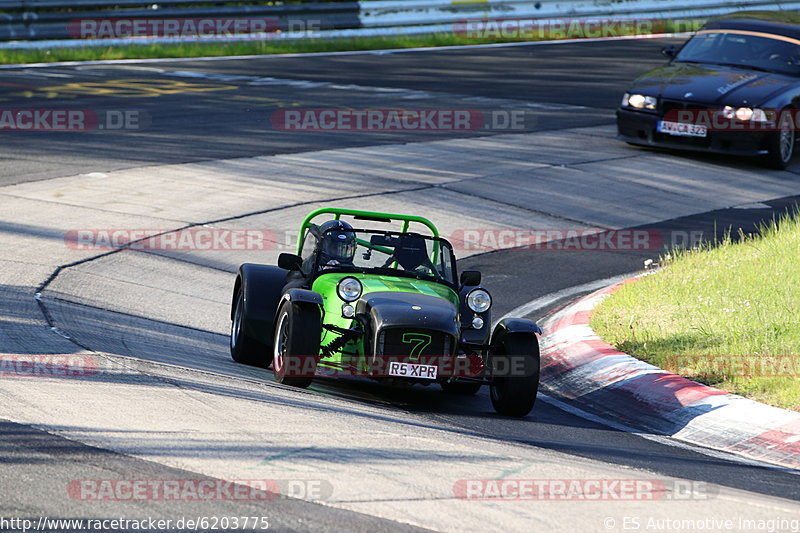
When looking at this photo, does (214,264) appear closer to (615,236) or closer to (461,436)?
(615,236)

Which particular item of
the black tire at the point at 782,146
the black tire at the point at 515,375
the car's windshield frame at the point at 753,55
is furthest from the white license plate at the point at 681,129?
the black tire at the point at 515,375

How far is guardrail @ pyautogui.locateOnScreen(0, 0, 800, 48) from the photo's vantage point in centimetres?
2361

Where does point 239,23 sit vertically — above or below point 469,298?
above

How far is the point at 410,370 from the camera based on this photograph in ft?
23.5

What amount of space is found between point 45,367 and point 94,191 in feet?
24.3

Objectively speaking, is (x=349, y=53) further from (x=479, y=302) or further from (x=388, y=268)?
(x=479, y=302)

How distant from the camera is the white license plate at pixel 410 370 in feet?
23.4

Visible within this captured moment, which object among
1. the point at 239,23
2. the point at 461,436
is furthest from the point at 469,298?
the point at 239,23

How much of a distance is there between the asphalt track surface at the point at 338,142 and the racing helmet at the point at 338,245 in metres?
0.92

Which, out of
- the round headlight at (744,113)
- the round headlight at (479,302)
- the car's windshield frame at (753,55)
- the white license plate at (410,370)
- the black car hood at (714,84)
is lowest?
the white license plate at (410,370)

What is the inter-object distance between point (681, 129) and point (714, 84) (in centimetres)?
80

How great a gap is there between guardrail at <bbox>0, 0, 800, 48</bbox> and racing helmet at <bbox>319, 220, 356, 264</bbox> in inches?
674

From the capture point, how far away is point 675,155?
17.5 metres

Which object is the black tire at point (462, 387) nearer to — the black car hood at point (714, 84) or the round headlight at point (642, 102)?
the black car hood at point (714, 84)
